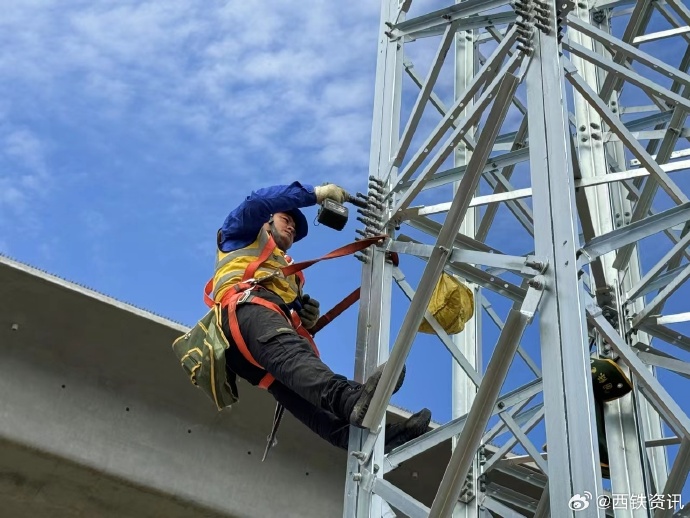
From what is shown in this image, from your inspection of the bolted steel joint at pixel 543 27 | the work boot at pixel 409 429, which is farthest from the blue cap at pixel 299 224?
the bolted steel joint at pixel 543 27

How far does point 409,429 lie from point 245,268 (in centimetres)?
199

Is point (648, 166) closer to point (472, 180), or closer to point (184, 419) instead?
point (472, 180)

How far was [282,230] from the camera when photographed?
8.92 m

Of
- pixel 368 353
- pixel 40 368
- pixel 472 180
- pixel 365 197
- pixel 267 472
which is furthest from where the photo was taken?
pixel 267 472

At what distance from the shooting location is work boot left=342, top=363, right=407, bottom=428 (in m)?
6.87

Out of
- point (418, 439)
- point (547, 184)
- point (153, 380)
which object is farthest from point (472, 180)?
point (153, 380)

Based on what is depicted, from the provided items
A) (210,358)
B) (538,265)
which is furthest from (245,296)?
(538,265)

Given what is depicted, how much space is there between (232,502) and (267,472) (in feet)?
2.02

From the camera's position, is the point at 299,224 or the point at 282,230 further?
the point at 299,224

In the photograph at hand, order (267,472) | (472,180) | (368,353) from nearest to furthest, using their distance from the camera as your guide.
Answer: (472,180) → (368,353) → (267,472)

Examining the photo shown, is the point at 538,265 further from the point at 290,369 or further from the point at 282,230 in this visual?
the point at 282,230

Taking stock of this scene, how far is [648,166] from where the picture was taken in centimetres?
714

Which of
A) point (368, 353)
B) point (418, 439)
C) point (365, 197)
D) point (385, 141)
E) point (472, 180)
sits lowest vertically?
point (418, 439)

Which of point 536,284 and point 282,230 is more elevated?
point 282,230
